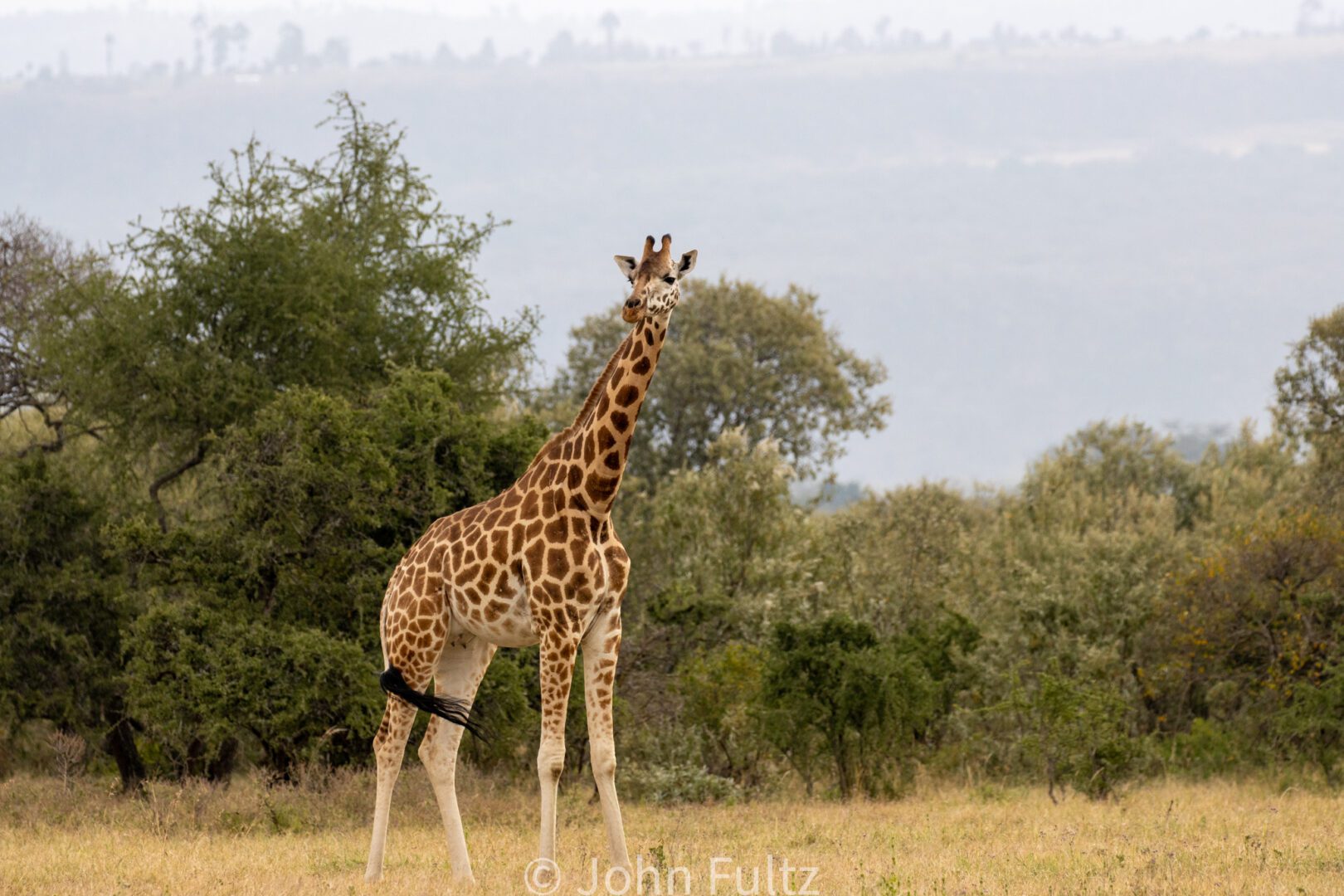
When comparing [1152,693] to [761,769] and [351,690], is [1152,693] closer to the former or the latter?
[761,769]

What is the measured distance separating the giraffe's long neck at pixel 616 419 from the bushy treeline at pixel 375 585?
257 inches

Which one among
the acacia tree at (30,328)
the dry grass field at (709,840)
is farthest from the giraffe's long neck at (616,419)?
the acacia tree at (30,328)

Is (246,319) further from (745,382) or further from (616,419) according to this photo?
(745,382)

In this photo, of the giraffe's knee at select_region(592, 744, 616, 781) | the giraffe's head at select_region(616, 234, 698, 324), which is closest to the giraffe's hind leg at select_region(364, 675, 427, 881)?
the giraffe's knee at select_region(592, 744, 616, 781)

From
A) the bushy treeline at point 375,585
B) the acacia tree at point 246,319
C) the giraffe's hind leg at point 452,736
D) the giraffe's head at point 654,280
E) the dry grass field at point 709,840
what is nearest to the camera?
the giraffe's head at point 654,280

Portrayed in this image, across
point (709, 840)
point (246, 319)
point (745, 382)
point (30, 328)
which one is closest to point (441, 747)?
point (709, 840)

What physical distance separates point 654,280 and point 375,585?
25.9ft

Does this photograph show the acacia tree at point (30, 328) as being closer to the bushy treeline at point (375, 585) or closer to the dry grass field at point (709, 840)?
the bushy treeline at point (375, 585)

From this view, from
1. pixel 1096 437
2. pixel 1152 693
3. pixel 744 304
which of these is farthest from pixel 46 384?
pixel 1096 437

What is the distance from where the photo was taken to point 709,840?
14.5 metres

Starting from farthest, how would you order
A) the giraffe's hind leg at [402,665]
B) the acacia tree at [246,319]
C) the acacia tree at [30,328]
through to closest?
the acacia tree at [30,328], the acacia tree at [246,319], the giraffe's hind leg at [402,665]

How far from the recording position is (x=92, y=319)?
20969 mm

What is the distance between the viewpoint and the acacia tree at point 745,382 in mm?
48750

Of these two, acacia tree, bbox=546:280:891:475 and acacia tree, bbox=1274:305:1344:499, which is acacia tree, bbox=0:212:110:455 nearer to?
acacia tree, bbox=1274:305:1344:499
